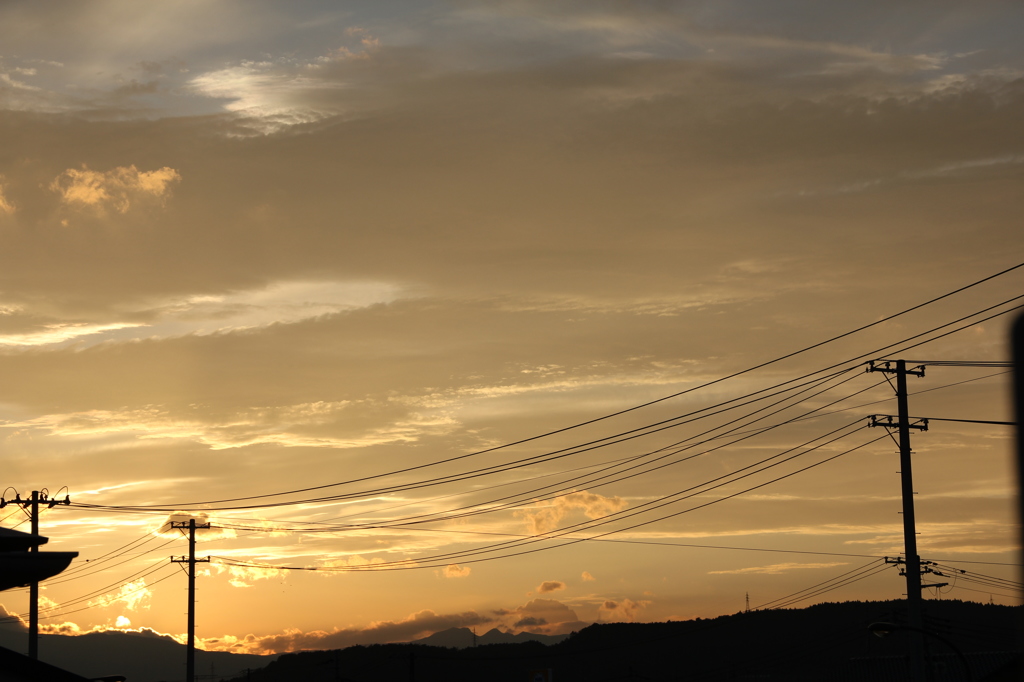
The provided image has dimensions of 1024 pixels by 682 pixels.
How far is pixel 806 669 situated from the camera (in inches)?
7215

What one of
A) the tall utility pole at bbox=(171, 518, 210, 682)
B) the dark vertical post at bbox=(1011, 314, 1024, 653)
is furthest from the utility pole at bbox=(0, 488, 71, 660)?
the dark vertical post at bbox=(1011, 314, 1024, 653)

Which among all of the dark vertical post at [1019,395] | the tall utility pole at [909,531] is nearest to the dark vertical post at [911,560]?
the tall utility pole at [909,531]

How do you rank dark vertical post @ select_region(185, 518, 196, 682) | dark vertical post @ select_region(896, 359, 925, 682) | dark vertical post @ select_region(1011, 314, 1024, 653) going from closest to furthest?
dark vertical post @ select_region(1011, 314, 1024, 653)
dark vertical post @ select_region(896, 359, 925, 682)
dark vertical post @ select_region(185, 518, 196, 682)

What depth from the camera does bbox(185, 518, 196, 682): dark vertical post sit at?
62481 mm

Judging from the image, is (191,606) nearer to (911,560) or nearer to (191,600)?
(191,600)

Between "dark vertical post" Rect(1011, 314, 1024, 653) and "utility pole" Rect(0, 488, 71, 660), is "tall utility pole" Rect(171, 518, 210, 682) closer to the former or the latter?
"utility pole" Rect(0, 488, 71, 660)

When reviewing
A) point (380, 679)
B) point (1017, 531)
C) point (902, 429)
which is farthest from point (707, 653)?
point (1017, 531)

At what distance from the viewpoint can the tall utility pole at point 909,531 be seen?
35.8 meters

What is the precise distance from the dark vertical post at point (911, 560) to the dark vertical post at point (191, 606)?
43.2m

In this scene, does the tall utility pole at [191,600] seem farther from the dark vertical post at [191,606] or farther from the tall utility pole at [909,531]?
the tall utility pole at [909,531]

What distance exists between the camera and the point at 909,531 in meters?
37.3

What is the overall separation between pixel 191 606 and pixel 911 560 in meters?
46.4

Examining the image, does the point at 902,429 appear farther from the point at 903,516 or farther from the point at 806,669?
the point at 806,669

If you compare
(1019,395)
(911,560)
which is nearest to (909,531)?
(911,560)
